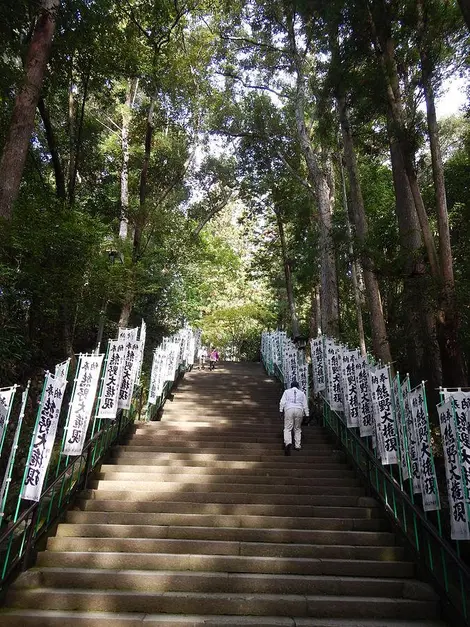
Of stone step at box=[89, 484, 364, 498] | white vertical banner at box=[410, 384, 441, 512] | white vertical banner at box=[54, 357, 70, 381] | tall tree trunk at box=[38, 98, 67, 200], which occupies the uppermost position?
tall tree trunk at box=[38, 98, 67, 200]

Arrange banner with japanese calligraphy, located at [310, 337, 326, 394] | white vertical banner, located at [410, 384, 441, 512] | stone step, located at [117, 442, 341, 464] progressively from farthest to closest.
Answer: banner with japanese calligraphy, located at [310, 337, 326, 394]
stone step, located at [117, 442, 341, 464]
white vertical banner, located at [410, 384, 441, 512]

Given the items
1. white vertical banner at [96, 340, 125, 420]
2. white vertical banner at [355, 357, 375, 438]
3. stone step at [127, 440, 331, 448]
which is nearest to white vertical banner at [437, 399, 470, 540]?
white vertical banner at [355, 357, 375, 438]

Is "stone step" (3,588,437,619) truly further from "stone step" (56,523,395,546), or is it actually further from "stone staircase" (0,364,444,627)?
"stone step" (56,523,395,546)

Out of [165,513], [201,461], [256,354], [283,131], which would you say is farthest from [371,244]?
[256,354]

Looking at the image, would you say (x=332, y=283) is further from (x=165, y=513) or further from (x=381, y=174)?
(x=165, y=513)

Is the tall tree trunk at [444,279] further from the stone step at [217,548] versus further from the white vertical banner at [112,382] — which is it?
the white vertical banner at [112,382]

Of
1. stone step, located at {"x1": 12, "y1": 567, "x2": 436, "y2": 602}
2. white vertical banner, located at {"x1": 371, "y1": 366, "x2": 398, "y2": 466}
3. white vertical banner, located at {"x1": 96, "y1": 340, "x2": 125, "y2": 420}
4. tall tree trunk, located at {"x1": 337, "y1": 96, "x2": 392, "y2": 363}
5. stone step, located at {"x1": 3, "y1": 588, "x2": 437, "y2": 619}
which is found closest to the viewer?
stone step, located at {"x1": 3, "y1": 588, "x2": 437, "y2": 619}

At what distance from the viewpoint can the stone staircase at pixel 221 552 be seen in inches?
153

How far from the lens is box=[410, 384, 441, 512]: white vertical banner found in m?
4.37

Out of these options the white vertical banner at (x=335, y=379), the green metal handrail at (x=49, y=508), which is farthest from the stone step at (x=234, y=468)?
the white vertical banner at (x=335, y=379)

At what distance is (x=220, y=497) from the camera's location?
19.0 feet

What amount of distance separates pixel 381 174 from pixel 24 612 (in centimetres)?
1685

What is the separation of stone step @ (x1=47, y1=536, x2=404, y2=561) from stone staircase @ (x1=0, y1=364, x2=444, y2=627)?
0.01 m

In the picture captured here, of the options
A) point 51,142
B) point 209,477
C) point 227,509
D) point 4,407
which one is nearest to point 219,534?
point 227,509
